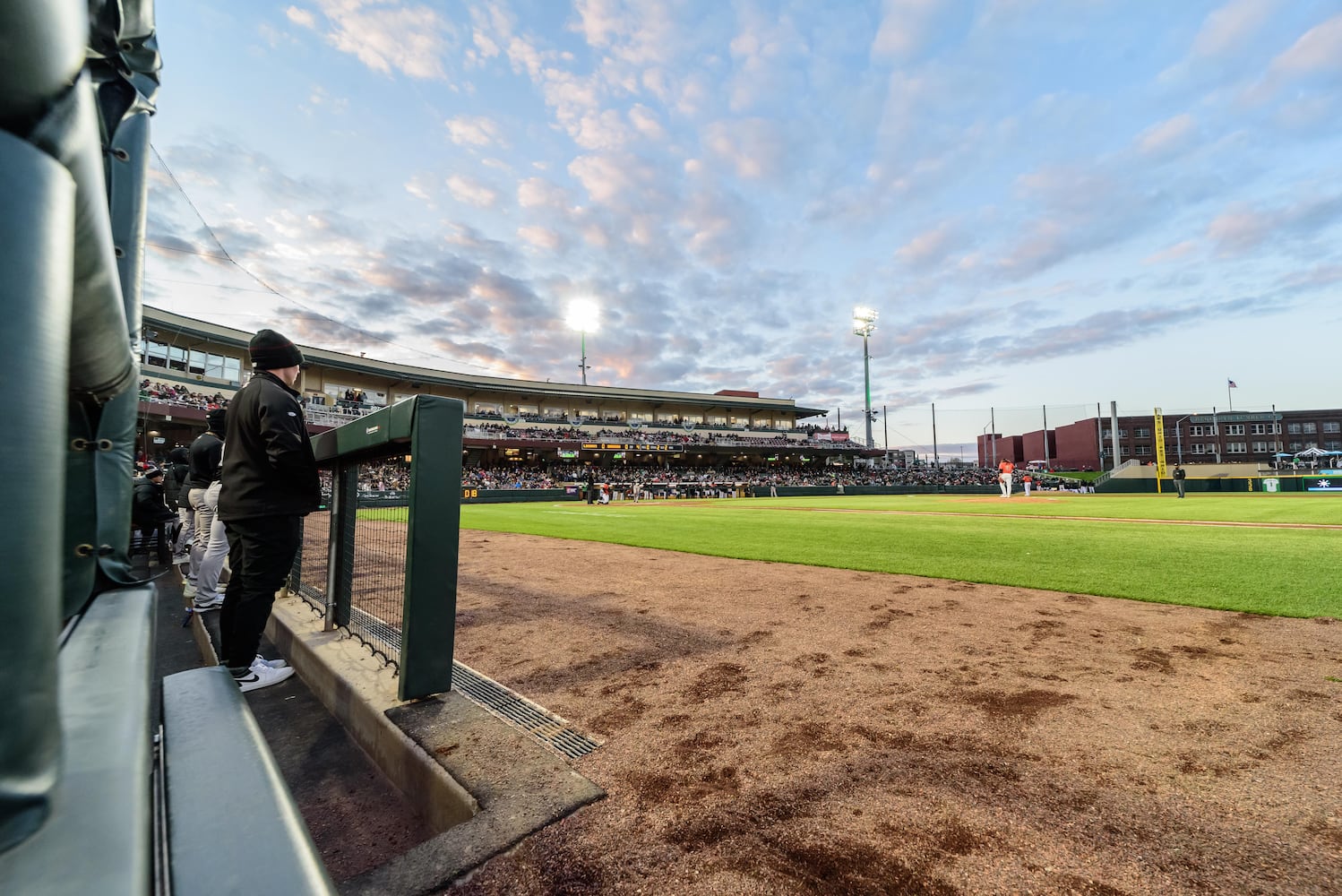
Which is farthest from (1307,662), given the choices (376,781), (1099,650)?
(376,781)

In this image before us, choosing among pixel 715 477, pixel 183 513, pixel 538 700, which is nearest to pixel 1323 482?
pixel 715 477

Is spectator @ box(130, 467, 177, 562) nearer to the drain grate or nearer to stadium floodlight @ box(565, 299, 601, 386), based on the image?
the drain grate

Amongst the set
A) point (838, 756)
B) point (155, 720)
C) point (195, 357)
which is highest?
point (195, 357)

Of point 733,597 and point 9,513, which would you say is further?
point 733,597

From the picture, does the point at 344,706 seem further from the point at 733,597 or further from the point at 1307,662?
the point at 1307,662

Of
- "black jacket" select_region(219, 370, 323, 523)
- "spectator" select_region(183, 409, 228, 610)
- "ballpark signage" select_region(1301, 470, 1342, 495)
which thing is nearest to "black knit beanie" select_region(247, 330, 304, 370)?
"black jacket" select_region(219, 370, 323, 523)

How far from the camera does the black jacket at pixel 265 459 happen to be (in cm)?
298

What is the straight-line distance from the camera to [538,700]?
2.70 meters

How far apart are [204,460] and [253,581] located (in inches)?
125

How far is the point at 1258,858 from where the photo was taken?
1.51m

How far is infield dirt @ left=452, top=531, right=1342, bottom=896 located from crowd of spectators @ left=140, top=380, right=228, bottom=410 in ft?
108

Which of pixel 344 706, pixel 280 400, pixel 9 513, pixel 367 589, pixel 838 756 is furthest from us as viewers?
pixel 367 589

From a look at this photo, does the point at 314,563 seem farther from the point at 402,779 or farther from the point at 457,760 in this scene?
the point at 457,760

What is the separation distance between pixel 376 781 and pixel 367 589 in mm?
2830
